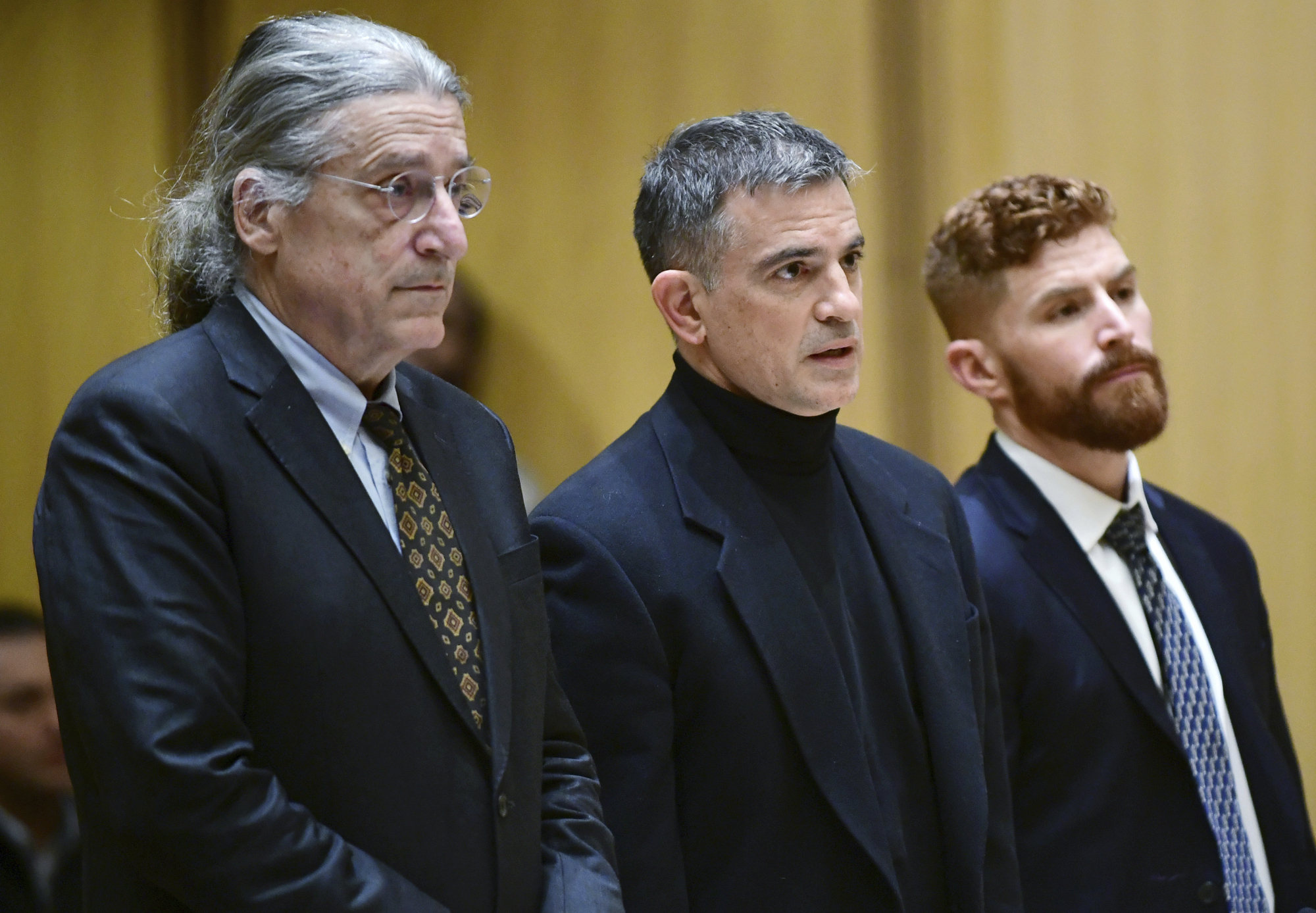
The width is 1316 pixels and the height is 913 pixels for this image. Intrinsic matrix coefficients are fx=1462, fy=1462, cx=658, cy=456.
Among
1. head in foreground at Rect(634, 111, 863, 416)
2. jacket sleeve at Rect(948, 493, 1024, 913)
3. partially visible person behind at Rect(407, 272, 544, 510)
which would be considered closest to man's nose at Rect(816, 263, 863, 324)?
head in foreground at Rect(634, 111, 863, 416)

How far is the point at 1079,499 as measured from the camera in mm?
2506

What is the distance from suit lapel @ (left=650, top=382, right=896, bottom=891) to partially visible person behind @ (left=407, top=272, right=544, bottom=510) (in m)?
1.64

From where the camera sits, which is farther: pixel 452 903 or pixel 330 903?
pixel 452 903

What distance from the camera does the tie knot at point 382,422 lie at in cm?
163

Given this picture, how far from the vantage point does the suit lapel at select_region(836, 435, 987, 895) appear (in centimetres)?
198

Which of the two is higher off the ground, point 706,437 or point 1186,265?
point 1186,265

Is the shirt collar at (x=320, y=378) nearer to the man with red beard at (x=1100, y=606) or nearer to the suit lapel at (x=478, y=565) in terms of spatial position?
the suit lapel at (x=478, y=565)

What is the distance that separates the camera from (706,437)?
2.04 metres

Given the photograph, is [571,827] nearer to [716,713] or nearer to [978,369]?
[716,713]

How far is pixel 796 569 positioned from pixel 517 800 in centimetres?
57

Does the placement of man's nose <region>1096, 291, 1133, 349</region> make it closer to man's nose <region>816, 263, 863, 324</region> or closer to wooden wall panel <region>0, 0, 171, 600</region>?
man's nose <region>816, 263, 863, 324</region>

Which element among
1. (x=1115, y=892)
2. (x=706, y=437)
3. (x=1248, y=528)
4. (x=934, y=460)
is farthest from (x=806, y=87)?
(x=1115, y=892)

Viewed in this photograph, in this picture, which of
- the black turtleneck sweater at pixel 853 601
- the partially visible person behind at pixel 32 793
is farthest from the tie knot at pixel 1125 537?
the partially visible person behind at pixel 32 793

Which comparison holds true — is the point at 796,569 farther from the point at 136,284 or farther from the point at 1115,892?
the point at 136,284
